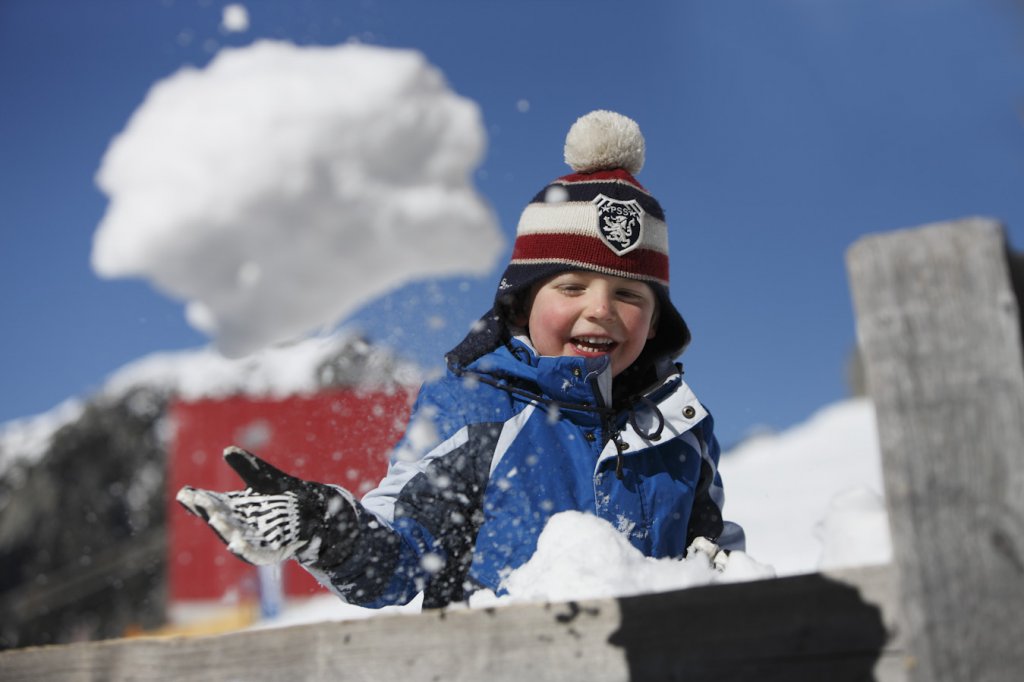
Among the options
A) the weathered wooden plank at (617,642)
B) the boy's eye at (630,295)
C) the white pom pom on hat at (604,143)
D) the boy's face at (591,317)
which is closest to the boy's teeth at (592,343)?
the boy's face at (591,317)

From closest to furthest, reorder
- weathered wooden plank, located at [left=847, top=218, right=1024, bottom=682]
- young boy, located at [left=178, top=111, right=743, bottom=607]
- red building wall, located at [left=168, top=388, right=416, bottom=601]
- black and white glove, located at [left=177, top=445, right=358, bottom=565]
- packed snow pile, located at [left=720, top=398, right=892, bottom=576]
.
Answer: weathered wooden plank, located at [left=847, top=218, right=1024, bottom=682], packed snow pile, located at [left=720, top=398, right=892, bottom=576], black and white glove, located at [left=177, top=445, right=358, bottom=565], young boy, located at [left=178, top=111, right=743, bottom=607], red building wall, located at [left=168, top=388, right=416, bottom=601]

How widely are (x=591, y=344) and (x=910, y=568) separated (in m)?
1.24

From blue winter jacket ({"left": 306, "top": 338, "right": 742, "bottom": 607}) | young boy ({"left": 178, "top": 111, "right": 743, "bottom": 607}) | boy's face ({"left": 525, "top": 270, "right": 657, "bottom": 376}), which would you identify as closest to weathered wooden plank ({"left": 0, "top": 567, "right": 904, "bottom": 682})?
young boy ({"left": 178, "top": 111, "right": 743, "bottom": 607})

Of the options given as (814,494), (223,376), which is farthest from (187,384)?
(814,494)

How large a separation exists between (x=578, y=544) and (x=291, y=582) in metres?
9.47

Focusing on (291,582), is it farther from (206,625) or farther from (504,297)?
(504,297)

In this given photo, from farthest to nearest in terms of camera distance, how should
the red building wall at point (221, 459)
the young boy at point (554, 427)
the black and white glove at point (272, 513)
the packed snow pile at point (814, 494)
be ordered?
1. the red building wall at point (221, 459)
2. the young boy at point (554, 427)
3. the black and white glove at point (272, 513)
4. the packed snow pile at point (814, 494)

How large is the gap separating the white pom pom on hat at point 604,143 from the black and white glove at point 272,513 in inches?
45.2

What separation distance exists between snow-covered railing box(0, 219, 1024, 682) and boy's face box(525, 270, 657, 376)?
109 cm

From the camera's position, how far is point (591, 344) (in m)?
2.00

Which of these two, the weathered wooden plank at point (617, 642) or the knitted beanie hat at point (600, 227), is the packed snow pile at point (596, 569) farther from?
the knitted beanie hat at point (600, 227)

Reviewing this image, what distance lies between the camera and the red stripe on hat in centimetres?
207

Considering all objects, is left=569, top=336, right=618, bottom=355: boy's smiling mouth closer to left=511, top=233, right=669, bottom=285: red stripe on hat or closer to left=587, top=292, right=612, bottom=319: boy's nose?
left=587, top=292, right=612, bottom=319: boy's nose

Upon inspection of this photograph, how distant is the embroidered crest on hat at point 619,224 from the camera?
6.81 ft
